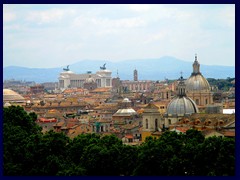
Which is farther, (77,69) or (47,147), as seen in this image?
(77,69)

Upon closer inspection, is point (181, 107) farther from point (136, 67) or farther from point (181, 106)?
point (136, 67)

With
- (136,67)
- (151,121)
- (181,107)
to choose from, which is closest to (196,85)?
(181,107)

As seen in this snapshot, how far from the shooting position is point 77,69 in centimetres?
16500

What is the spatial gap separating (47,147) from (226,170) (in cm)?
448

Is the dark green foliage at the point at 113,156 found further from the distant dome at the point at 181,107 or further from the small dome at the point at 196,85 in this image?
the small dome at the point at 196,85

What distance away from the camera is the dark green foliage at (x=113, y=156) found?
50.5 feet

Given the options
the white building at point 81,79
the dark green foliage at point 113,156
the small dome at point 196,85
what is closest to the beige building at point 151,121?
the dark green foliage at point 113,156

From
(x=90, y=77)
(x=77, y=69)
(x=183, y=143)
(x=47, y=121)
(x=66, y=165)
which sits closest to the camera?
(x=66, y=165)

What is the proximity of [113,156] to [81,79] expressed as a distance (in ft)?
311

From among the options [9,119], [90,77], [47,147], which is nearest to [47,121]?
[9,119]

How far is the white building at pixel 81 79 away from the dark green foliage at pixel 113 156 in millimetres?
91281

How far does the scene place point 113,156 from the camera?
54.6 feet

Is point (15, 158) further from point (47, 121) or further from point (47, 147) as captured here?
point (47, 121)

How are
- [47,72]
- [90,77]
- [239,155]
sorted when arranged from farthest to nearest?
[47,72]
[90,77]
[239,155]
